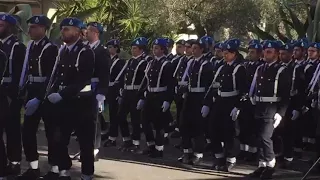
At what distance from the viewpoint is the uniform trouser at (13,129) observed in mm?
8977

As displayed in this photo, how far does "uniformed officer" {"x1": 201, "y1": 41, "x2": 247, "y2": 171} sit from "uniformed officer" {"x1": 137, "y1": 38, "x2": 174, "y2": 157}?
1.09 meters

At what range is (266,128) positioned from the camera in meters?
9.80

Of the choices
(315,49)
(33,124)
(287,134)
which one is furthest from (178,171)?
(315,49)

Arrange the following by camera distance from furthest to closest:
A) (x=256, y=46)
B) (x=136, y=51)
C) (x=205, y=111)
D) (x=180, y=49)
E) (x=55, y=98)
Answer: (x=180, y=49), (x=136, y=51), (x=256, y=46), (x=205, y=111), (x=55, y=98)

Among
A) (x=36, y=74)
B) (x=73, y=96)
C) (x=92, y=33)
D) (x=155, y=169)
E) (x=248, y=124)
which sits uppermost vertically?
(x=92, y=33)

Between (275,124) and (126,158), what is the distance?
109 inches

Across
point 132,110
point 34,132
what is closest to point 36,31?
point 34,132

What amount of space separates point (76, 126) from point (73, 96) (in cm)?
44

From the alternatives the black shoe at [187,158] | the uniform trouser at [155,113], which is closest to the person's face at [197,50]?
the uniform trouser at [155,113]

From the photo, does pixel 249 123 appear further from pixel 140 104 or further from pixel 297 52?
pixel 140 104

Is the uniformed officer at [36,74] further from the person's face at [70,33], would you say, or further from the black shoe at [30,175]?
the person's face at [70,33]

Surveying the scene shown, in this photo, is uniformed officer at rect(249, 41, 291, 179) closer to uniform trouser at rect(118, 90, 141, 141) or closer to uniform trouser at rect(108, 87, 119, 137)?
uniform trouser at rect(118, 90, 141, 141)

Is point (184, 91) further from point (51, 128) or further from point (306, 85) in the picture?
point (51, 128)

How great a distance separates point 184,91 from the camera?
37.0 ft
